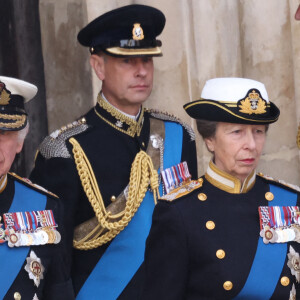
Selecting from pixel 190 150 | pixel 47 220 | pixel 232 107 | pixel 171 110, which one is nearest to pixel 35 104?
pixel 171 110

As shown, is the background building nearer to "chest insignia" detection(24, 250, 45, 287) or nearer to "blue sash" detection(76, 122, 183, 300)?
"blue sash" detection(76, 122, 183, 300)

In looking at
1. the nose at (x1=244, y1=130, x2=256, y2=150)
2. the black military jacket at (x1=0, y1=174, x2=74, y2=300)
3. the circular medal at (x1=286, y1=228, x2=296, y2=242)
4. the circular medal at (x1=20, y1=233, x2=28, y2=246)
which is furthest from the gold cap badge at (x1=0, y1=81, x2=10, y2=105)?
the circular medal at (x1=286, y1=228, x2=296, y2=242)

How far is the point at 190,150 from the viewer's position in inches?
225

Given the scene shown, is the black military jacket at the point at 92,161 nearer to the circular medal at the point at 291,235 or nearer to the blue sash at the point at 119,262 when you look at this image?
the blue sash at the point at 119,262

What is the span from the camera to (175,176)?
552 centimetres

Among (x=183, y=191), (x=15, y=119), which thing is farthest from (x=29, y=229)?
(x=183, y=191)

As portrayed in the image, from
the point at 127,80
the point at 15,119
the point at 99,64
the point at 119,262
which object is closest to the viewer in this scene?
the point at 15,119

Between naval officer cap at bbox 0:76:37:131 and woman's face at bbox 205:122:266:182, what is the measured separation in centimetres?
76

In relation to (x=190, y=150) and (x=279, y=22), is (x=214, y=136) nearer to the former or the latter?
(x=190, y=150)

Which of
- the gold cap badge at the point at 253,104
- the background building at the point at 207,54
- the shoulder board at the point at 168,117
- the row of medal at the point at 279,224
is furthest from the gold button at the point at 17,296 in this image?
the background building at the point at 207,54

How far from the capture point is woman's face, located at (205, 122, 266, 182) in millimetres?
4543

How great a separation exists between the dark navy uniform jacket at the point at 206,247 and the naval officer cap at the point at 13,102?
0.64 m

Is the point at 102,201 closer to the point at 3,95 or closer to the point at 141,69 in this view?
the point at 141,69

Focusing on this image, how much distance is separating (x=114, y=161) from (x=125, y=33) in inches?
22.8
